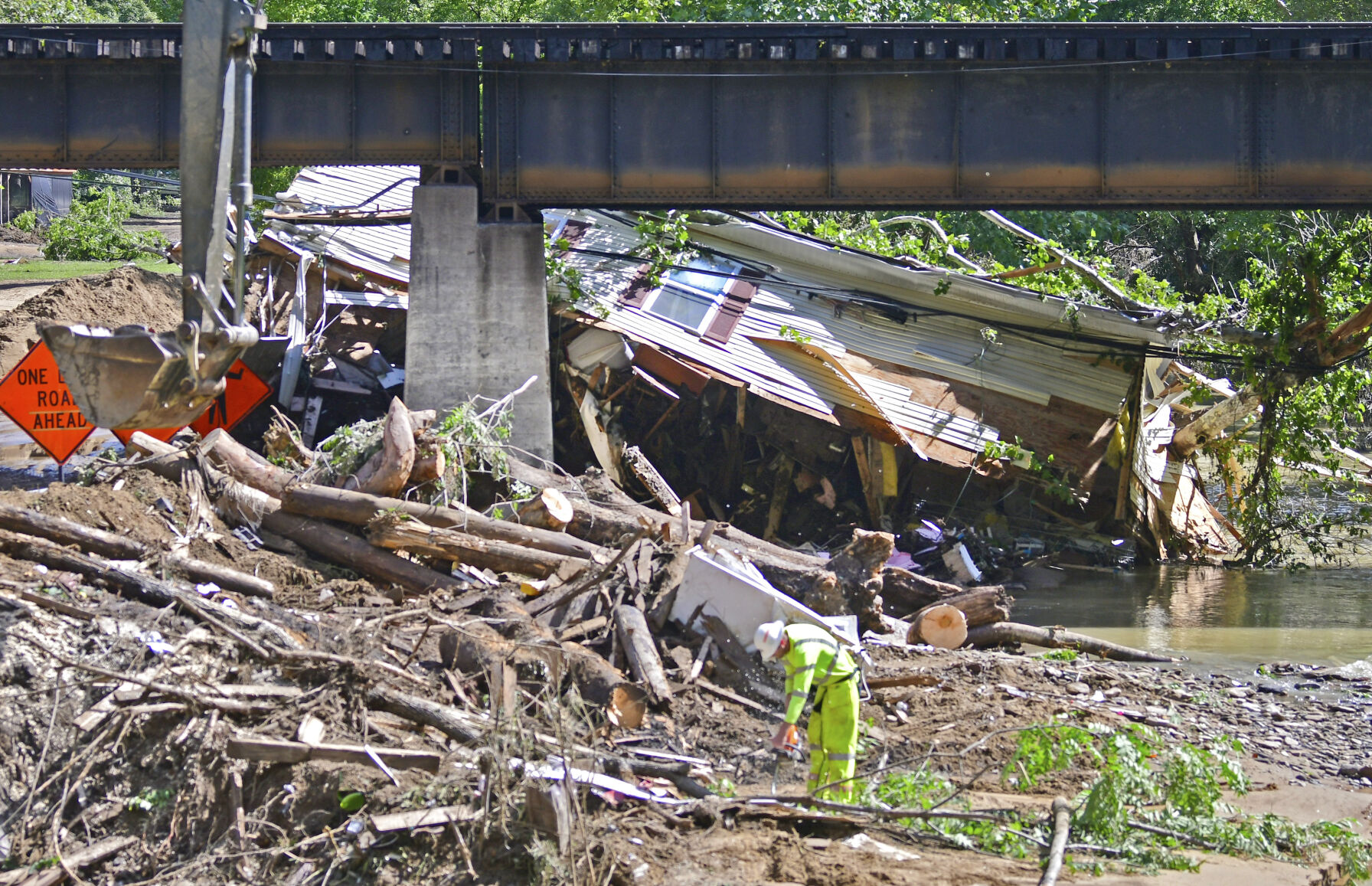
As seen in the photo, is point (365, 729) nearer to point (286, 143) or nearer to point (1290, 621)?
point (286, 143)

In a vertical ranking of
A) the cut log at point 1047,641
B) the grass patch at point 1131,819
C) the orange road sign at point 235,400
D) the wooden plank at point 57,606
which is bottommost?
the cut log at point 1047,641

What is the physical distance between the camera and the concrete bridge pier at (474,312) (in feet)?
51.3

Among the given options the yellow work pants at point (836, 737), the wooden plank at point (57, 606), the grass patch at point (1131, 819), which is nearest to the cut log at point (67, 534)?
the wooden plank at point (57, 606)

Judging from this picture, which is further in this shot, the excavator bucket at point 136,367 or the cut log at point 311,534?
the cut log at point 311,534

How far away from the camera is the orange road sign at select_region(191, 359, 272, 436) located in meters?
14.9

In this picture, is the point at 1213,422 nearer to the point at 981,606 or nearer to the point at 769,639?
the point at 981,606

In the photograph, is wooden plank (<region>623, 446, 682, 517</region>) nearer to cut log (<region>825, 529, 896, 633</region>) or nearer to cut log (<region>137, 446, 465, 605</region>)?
cut log (<region>825, 529, 896, 633</region>)

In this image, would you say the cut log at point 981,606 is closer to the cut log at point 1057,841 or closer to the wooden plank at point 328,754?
the cut log at point 1057,841

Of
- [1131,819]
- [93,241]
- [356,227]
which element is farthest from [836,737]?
[93,241]

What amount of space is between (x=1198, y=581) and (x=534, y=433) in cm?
950

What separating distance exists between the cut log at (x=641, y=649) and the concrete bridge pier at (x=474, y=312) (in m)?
5.65

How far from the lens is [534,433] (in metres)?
15.7

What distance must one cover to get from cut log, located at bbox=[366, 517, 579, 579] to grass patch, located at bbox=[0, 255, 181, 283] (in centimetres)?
1309

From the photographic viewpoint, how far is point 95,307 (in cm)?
1653
